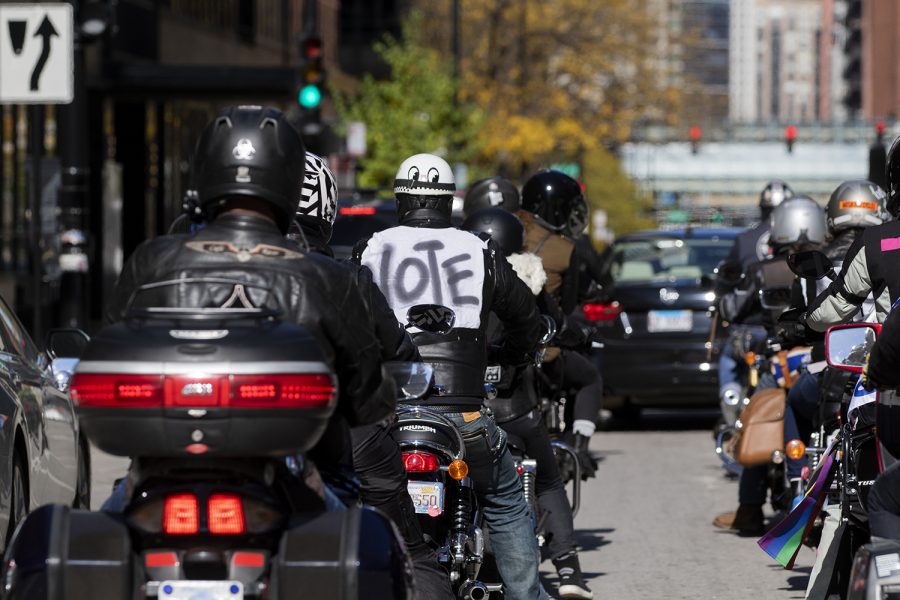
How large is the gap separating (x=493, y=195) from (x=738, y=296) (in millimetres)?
1690

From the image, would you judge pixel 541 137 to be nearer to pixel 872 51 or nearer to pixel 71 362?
pixel 71 362


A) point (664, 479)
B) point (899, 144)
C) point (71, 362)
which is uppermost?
point (899, 144)

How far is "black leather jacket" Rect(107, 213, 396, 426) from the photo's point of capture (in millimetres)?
4582

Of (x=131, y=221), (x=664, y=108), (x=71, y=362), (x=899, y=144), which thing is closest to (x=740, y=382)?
(x=71, y=362)

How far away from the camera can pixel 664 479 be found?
13766 mm

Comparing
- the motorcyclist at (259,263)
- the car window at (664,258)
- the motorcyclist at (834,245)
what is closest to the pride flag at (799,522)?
the motorcyclist at (834,245)

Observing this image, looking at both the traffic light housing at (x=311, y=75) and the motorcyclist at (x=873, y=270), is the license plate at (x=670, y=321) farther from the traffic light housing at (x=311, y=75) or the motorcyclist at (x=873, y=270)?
the motorcyclist at (x=873, y=270)

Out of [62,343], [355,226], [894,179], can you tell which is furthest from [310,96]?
[894,179]

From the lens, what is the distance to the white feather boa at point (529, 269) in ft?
28.7

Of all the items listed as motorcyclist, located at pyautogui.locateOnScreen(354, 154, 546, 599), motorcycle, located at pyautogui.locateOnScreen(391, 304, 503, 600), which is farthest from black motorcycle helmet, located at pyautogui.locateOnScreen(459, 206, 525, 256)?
motorcycle, located at pyautogui.locateOnScreen(391, 304, 503, 600)

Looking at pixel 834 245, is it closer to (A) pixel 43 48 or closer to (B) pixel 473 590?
(B) pixel 473 590

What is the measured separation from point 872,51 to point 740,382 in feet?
471

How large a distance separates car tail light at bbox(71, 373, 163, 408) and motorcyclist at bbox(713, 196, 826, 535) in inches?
268

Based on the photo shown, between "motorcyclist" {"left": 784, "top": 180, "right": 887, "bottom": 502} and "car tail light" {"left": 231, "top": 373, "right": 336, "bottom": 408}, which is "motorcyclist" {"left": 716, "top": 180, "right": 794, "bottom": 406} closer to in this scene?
"motorcyclist" {"left": 784, "top": 180, "right": 887, "bottom": 502}
